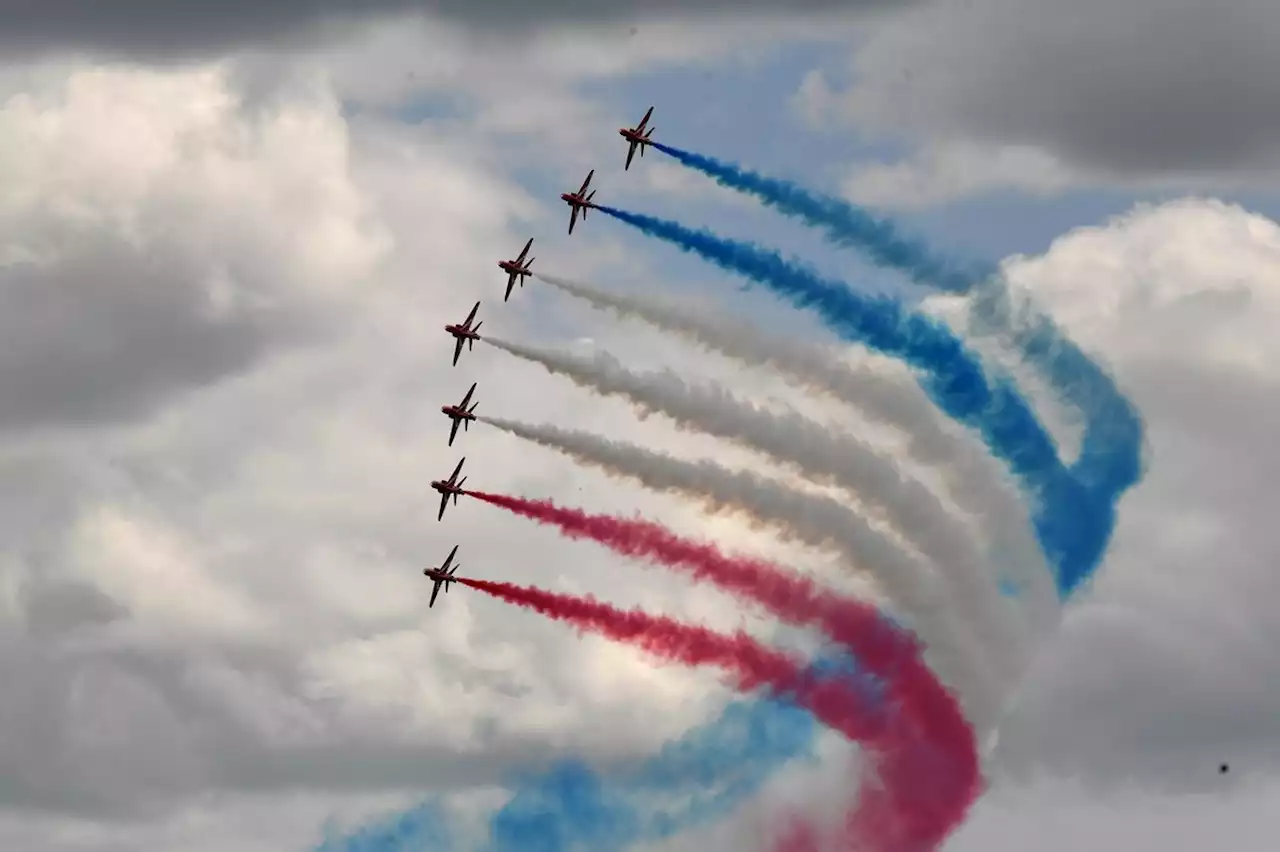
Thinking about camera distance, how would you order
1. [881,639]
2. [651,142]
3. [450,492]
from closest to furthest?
[881,639] → [651,142] → [450,492]

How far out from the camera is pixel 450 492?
336ft

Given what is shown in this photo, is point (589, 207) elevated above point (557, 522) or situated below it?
above

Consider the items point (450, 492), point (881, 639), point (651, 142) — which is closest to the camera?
point (881, 639)

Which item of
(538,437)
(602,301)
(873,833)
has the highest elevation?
(602,301)

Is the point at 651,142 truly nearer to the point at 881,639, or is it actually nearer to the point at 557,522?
the point at 557,522

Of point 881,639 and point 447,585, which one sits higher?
point 447,585

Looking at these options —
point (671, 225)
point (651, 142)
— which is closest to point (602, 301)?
point (671, 225)

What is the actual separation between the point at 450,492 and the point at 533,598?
599 inches

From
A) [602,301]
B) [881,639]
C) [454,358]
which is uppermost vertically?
[454,358]

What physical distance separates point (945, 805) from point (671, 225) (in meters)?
25.7

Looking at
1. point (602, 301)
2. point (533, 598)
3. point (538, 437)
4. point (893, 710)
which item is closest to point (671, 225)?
point (602, 301)

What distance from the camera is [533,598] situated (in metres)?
88.5

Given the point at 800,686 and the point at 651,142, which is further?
the point at 651,142

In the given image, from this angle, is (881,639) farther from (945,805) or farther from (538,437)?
(538,437)
